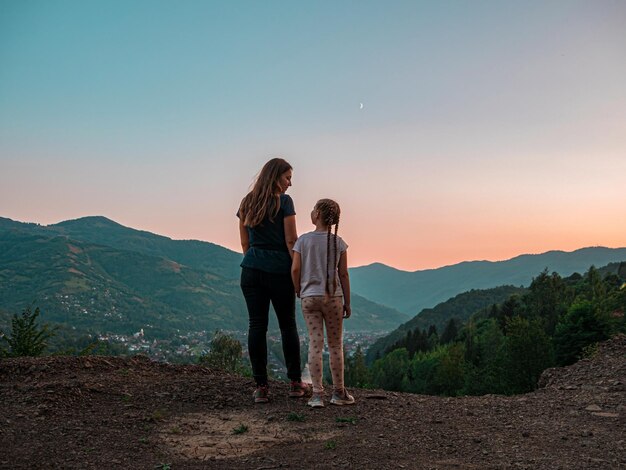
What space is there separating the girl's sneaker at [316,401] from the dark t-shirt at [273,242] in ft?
5.32

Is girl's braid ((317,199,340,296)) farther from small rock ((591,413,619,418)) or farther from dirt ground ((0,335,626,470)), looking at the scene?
small rock ((591,413,619,418))

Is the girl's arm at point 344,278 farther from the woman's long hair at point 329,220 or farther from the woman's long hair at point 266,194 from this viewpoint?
the woman's long hair at point 266,194

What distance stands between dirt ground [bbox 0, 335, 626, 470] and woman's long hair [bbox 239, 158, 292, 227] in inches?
97.3

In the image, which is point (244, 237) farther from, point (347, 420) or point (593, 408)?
point (593, 408)

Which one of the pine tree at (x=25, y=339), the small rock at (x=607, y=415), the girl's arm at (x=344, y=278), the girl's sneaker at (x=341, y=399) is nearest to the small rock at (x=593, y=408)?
the small rock at (x=607, y=415)

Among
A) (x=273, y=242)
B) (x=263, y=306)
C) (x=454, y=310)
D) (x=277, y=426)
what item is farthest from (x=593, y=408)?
(x=454, y=310)

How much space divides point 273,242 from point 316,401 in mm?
2097

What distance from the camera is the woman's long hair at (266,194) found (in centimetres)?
667

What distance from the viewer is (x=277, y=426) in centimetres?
591

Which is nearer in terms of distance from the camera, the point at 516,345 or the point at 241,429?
the point at 241,429

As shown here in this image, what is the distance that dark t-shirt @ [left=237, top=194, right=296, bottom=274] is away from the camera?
265 inches

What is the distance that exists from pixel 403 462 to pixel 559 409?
127 inches

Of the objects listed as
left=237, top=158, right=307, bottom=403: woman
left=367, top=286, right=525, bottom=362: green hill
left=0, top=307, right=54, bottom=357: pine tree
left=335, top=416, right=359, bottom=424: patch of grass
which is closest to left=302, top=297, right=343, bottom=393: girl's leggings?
left=237, top=158, right=307, bottom=403: woman

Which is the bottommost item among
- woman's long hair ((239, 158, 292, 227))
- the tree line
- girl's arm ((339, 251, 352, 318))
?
the tree line
